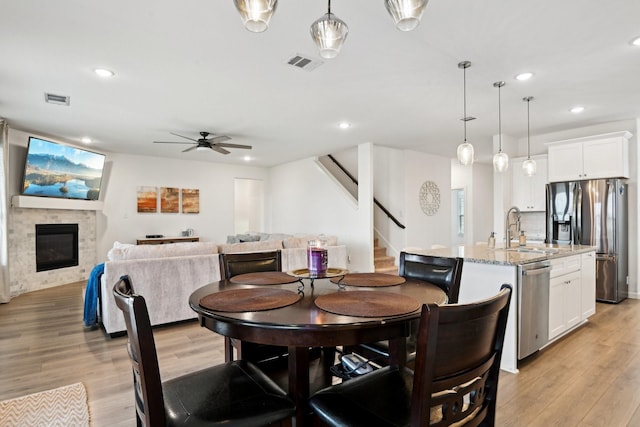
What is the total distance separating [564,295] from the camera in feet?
10.8

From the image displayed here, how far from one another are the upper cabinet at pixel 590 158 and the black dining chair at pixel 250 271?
4846mm

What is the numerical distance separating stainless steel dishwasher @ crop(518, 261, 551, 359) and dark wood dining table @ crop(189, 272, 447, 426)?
138 cm

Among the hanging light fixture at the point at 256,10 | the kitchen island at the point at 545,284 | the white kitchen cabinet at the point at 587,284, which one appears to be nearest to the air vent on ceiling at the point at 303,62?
the hanging light fixture at the point at 256,10

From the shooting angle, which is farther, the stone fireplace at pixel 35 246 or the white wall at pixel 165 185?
the white wall at pixel 165 185

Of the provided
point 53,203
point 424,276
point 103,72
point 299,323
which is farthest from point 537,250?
point 53,203

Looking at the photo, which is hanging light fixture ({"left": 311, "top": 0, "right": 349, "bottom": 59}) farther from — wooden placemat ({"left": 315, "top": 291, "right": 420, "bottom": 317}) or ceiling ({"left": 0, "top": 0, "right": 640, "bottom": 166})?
wooden placemat ({"left": 315, "top": 291, "right": 420, "bottom": 317})

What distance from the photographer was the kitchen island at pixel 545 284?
2.65m

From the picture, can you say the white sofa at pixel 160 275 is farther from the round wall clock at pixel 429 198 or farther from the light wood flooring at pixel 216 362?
the round wall clock at pixel 429 198

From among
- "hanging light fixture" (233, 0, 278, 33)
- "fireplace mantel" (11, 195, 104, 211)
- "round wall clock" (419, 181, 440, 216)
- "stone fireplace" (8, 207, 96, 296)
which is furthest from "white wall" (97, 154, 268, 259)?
"hanging light fixture" (233, 0, 278, 33)

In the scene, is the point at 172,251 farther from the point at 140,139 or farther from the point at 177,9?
the point at 140,139

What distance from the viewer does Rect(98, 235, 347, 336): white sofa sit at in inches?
135

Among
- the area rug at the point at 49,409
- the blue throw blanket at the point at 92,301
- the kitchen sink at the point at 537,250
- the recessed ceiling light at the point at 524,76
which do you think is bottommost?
the area rug at the point at 49,409

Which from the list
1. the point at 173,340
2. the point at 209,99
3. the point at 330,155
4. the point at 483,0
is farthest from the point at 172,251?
the point at 330,155

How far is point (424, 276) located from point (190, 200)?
703 centimetres
